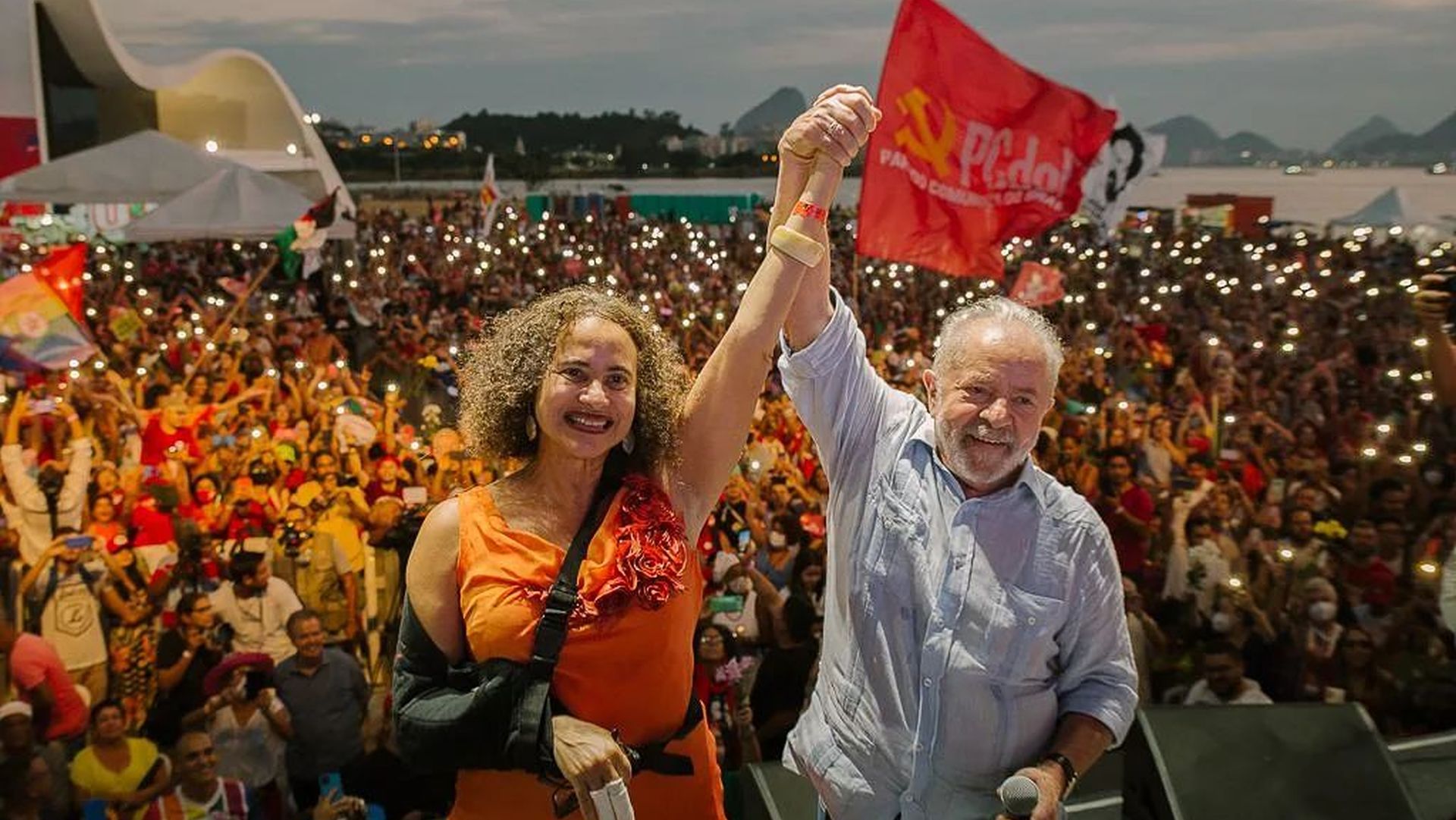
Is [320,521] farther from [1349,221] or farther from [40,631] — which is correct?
[1349,221]

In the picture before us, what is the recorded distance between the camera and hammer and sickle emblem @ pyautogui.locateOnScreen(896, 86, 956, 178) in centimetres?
712

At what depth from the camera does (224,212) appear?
11.9 metres

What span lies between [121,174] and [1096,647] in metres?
12.4

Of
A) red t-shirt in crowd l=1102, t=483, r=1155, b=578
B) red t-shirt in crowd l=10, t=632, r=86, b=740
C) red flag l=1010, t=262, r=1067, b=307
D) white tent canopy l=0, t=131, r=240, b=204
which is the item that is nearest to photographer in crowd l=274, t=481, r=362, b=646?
red t-shirt in crowd l=10, t=632, r=86, b=740

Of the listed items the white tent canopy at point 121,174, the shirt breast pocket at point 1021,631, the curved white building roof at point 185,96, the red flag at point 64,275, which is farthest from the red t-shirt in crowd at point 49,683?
the curved white building roof at point 185,96

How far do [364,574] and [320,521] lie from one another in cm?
40

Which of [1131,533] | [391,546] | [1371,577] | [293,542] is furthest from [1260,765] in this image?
[293,542]

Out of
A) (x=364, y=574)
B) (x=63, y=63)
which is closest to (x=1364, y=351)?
(x=364, y=574)

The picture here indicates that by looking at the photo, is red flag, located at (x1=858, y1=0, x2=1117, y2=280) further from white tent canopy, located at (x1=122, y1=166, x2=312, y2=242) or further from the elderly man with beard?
white tent canopy, located at (x1=122, y1=166, x2=312, y2=242)

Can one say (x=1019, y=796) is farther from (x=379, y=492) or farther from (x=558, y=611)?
(x=379, y=492)

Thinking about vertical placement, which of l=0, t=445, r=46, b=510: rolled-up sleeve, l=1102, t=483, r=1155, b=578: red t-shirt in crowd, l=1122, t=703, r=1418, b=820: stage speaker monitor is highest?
l=1122, t=703, r=1418, b=820: stage speaker monitor

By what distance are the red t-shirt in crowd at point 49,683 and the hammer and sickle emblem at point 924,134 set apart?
16.9 ft

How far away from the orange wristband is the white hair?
10.8 inches

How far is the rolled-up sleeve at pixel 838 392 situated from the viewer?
2105 mm
